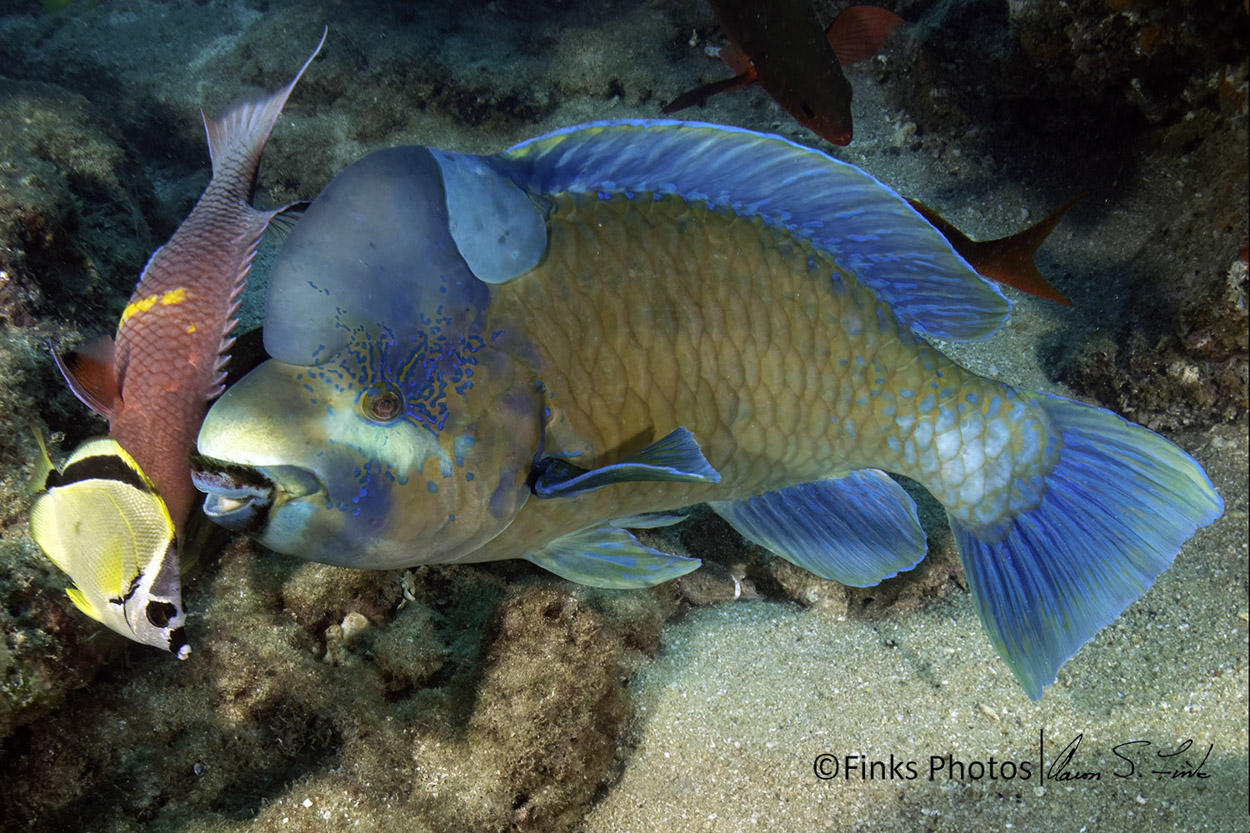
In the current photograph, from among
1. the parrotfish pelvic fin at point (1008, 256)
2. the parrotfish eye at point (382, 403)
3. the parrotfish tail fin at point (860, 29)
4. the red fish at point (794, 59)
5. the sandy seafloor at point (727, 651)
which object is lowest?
the sandy seafloor at point (727, 651)

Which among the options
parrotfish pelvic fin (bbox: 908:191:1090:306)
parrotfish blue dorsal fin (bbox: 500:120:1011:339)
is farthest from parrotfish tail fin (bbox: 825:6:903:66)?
parrotfish blue dorsal fin (bbox: 500:120:1011:339)

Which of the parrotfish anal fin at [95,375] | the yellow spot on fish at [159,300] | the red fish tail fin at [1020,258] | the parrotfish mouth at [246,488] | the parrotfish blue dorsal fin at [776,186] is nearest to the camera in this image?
the parrotfish mouth at [246,488]

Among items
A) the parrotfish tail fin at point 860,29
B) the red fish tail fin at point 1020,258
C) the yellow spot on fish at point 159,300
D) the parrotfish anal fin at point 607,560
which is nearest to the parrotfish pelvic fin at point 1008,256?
the red fish tail fin at point 1020,258

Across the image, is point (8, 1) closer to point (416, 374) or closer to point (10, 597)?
point (10, 597)

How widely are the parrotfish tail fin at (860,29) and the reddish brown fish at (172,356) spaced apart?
9.60 feet

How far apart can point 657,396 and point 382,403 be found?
68cm

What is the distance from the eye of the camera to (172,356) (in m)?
2.05

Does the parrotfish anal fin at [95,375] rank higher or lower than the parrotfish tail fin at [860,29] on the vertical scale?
lower

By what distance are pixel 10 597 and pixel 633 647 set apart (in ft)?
6.48

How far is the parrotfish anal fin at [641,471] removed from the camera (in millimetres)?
1429

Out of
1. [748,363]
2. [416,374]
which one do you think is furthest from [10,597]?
[748,363]

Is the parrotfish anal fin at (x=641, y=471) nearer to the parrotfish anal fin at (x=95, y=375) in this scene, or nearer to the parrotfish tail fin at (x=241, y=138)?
the parrotfish anal fin at (x=95, y=375)

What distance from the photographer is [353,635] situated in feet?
7.71
